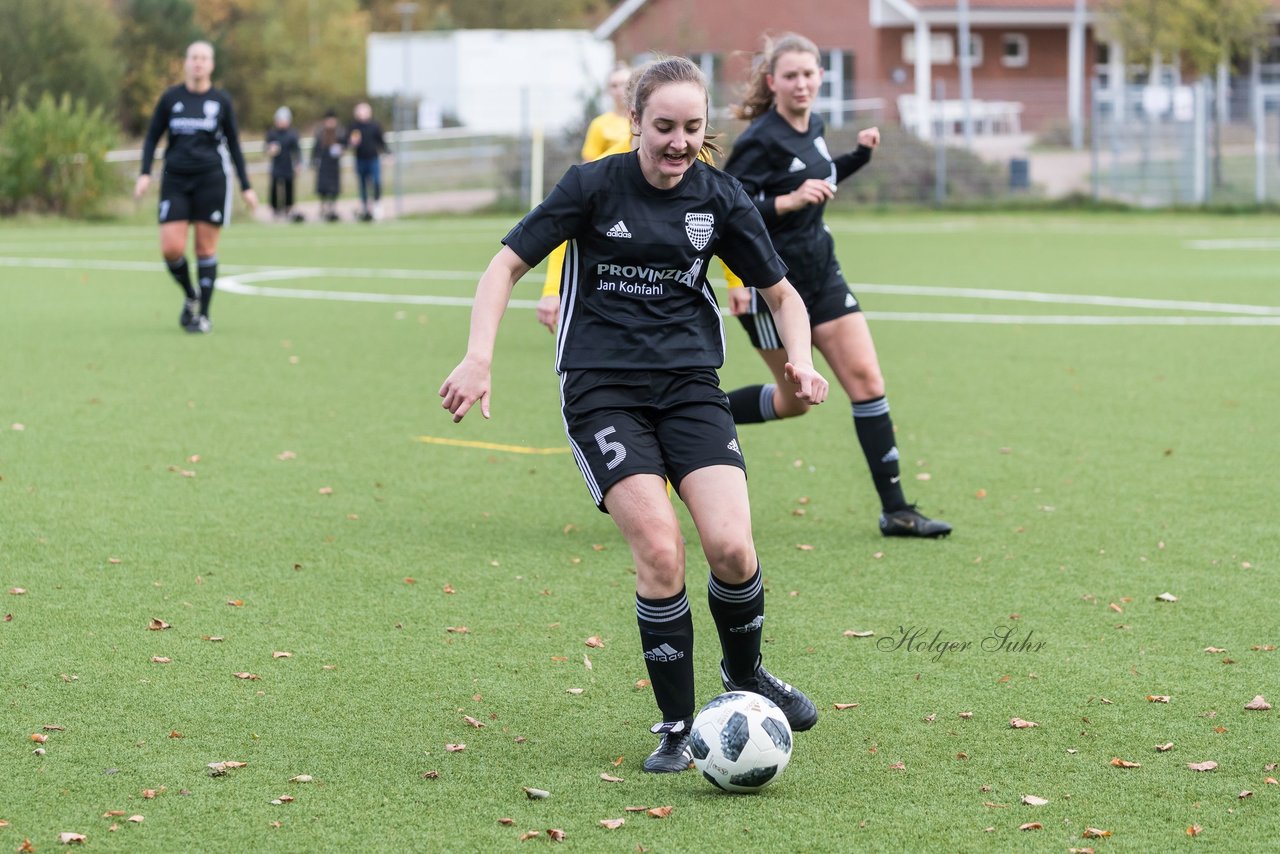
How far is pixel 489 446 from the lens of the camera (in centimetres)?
973

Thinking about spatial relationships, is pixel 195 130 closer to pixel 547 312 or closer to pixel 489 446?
pixel 489 446

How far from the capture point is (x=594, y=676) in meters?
5.47

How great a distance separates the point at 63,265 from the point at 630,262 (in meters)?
18.7

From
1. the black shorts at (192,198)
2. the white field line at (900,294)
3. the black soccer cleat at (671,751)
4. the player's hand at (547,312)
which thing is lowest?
the black soccer cleat at (671,751)

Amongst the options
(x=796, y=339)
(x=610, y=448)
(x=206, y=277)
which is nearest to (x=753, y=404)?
(x=796, y=339)

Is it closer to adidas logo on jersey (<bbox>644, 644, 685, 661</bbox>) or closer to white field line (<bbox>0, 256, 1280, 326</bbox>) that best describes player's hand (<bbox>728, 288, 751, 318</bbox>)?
adidas logo on jersey (<bbox>644, 644, 685, 661</bbox>)

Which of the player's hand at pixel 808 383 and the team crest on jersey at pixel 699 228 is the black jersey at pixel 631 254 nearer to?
the team crest on jersey at pixel 699 228

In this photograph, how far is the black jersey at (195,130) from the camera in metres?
14.0

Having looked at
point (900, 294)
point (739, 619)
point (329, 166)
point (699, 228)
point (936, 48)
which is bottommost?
point (739, 619)

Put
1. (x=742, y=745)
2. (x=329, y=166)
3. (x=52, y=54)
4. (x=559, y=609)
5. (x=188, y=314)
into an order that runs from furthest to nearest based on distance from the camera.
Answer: (x=52, y=54) < (x=329, y=166) < (x=188, y=314) < (x=559, y=609) < (x=742, y=745)

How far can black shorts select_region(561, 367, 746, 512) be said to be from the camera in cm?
466

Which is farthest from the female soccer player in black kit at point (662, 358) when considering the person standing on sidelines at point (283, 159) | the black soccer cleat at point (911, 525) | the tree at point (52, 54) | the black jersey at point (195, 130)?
the tree at point (52, 54)

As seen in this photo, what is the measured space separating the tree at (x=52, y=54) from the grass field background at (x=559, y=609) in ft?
108

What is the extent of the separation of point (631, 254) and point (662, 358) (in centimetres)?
30
